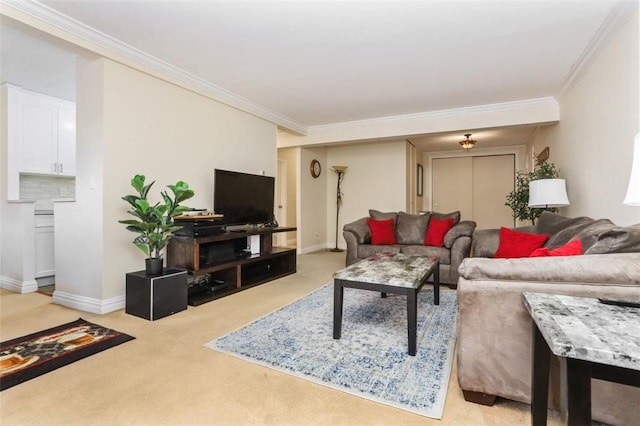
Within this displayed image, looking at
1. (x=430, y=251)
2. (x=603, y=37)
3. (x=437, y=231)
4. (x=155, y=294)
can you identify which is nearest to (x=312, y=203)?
(x=437, y=231)

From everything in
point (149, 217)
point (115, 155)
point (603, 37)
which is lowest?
point (149, 217)

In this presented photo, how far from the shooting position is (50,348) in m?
2.13

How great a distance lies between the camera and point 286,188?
6.80 m

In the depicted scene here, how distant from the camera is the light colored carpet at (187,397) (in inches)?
56.5

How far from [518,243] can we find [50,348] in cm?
384

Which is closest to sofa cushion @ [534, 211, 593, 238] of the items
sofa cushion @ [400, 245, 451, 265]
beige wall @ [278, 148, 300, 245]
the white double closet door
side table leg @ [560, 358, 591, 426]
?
sofa cushion @ [400, 245, 451, 265]

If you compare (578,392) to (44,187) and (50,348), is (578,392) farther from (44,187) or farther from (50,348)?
(44,187)

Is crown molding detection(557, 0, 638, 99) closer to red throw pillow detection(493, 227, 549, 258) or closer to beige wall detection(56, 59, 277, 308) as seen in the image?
red throw pillow detection(493, 227, 549, 258)

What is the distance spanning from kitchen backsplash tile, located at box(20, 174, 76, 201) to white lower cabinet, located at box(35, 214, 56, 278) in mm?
504

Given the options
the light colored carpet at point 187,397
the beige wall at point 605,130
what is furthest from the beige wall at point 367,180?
the light colored carpet at point 187,397

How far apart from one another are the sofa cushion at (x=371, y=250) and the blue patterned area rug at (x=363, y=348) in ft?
3.86

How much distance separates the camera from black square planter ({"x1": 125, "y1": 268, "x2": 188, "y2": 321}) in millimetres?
2656

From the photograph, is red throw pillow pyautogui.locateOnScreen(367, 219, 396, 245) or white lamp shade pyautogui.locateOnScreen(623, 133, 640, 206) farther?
red throw pillow pyautogui.locateOnScreen(367, 219, 396, 245)

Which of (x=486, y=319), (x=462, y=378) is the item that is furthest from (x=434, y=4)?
(x=462, y=378)
